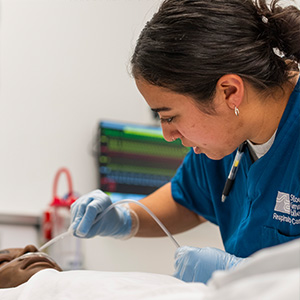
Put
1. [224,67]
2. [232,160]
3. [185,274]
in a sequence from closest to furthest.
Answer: [224,67] → [185,274] → [232,160]

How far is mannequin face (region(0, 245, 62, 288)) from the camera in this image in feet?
5.15

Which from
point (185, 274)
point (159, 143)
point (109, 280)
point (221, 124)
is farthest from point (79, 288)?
point (159, 143)

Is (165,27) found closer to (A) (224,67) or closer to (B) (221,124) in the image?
(A) (224,67)

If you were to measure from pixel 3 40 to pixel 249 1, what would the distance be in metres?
2.03

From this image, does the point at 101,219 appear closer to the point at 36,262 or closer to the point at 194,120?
the point at 36,262

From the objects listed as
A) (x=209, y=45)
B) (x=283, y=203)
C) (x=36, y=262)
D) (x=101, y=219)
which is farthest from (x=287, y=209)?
(x=36, y=262)

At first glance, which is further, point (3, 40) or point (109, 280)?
point (3, 40)

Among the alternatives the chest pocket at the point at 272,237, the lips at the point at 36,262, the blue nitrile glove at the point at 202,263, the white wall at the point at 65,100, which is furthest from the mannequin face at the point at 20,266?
the white wall at the point at 65,100

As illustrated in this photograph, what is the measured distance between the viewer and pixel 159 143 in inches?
141

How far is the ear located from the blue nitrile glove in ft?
1.43

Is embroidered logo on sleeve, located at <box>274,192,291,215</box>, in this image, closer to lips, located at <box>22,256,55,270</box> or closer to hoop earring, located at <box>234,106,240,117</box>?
hoop earring, located at <box>234,106,240,117</box>

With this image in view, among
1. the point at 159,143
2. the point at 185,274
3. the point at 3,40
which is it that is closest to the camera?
the point at 185,274

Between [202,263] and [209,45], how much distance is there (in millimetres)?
625

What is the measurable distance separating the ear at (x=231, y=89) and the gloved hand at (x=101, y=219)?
0.62 m
